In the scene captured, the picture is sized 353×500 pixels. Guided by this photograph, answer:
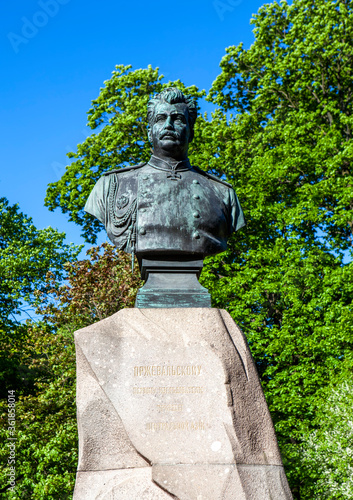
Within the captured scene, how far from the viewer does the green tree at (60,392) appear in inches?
559

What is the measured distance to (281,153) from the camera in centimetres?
1886

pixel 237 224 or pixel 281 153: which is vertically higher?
pixel 281 153

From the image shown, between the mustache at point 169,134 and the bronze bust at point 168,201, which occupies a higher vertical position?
the mustache at point 169,134

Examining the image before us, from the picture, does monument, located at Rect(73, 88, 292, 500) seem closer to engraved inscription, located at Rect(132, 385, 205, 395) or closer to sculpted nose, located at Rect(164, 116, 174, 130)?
engraved inscription, located at Rect(132, 385, 205, 395)

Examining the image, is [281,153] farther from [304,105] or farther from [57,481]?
[57,481]

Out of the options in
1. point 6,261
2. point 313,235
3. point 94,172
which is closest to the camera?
point 313,235

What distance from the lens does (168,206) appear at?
20.4 ft

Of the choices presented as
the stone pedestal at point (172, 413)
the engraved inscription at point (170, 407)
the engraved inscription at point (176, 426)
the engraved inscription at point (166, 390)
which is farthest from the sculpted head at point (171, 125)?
the engraved inscription at point (176, 426)

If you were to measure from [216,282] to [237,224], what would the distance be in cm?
1150

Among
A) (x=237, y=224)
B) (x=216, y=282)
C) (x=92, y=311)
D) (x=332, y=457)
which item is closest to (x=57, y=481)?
(x=92, y=311)

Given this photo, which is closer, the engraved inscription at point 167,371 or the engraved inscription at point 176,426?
the engraved inscription at point 176,426

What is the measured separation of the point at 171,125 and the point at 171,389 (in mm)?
2580

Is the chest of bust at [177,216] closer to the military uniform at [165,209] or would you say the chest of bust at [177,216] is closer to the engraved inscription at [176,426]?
the military uniform at [165,209]

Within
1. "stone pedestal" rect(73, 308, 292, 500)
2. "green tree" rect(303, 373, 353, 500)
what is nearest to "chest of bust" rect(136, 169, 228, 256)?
"stone pedestal" rect(73, 308, 292, 500)
